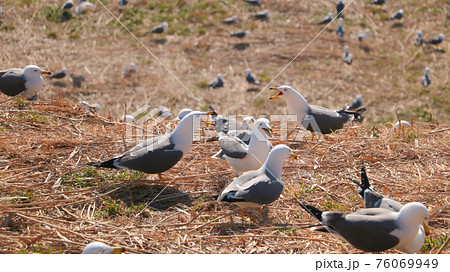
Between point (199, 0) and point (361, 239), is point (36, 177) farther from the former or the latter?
point (199, 0)

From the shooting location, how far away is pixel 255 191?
4.87 meters

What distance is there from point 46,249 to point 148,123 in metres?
3.62

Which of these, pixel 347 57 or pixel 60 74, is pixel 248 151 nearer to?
pixel 60 74

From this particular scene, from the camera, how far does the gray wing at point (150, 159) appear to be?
5.48 meters

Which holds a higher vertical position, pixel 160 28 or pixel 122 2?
pixel 122 2

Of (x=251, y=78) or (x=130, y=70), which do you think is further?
(x=130, y=70)

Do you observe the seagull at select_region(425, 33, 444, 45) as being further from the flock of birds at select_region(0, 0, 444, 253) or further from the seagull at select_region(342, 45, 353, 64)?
the flock of birds at select_region(0, 0, 444, 253)

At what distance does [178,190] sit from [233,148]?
2.44 ft

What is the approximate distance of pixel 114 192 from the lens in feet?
18.0

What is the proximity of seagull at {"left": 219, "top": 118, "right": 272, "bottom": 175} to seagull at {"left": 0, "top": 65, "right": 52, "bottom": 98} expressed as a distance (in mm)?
4059

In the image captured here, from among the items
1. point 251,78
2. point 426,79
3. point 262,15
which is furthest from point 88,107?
point 262,15

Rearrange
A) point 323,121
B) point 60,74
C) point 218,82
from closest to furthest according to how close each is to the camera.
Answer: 1. point 323,121
2. point 60,74
3. point 218,82

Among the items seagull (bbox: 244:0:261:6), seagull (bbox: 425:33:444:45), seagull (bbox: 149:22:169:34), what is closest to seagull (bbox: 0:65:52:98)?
seagull (bbox: 149:22:169:34)

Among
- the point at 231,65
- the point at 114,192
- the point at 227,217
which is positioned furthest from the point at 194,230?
the point at 231,65
